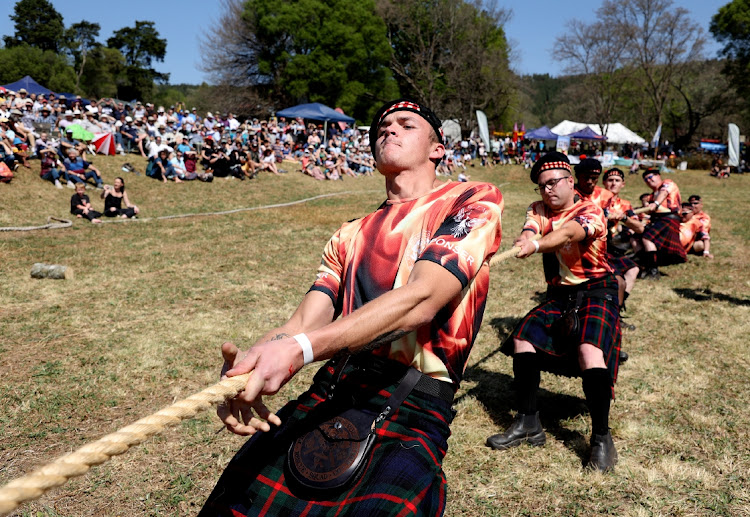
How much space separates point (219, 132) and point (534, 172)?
21301mm

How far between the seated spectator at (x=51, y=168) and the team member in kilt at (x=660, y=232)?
15474mm

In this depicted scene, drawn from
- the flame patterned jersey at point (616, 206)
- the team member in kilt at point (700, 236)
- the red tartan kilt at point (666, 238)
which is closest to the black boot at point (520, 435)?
the flame patterned jersey at point (616, 206)

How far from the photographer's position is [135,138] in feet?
69.1

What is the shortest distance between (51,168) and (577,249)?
16170mm

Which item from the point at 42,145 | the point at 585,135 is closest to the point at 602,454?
the point at 42,145

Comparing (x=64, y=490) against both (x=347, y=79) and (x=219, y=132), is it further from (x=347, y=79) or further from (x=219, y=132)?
(x=347, y=79)

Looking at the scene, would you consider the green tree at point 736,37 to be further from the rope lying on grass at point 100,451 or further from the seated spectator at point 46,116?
the rope lying on grass at point 100,451

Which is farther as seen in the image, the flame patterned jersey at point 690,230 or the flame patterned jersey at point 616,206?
the flame patterned jersey at point 690,230

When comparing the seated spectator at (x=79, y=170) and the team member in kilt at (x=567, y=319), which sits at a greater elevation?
the seated spectator at (x=79, y=170)

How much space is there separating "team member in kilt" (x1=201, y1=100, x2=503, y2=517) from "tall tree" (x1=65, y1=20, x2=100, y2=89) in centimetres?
6864

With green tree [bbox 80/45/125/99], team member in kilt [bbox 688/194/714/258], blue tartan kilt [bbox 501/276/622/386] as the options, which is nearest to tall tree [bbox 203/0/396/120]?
green tree [bbox 80/45/125/99]

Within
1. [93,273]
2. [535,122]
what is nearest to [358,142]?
[93,273]

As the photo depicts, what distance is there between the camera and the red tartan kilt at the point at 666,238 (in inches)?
391

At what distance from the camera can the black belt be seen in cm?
219
